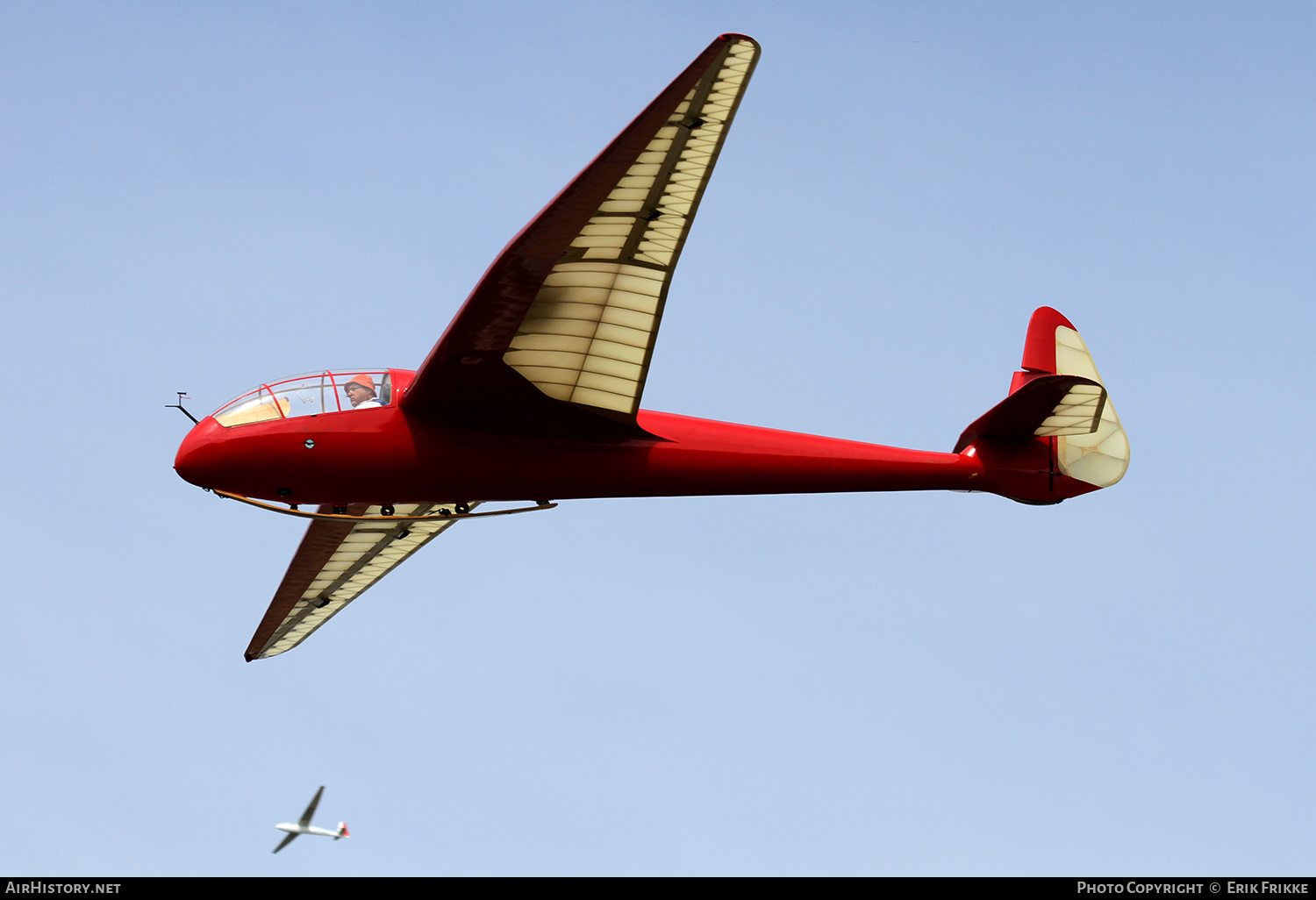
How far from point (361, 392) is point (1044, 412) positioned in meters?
12.5

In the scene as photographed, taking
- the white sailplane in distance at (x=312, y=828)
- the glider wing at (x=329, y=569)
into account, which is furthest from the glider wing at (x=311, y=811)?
the glider wing at (x=329, y=569)

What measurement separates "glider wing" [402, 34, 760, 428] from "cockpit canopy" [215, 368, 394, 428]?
875 mm

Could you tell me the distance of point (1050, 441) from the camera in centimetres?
2420

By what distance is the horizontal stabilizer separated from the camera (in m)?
22.8

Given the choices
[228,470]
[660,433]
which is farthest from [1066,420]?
[228,470]

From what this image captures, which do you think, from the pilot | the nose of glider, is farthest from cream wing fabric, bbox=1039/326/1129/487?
the nose of glider

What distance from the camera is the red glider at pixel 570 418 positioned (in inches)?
715

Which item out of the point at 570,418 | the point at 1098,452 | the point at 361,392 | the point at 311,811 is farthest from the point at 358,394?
the point at 311,811

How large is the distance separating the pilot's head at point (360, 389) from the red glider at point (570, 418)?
33mm

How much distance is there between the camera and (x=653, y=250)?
18.8 meters

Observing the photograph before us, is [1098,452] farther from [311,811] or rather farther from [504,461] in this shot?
[311,811]
